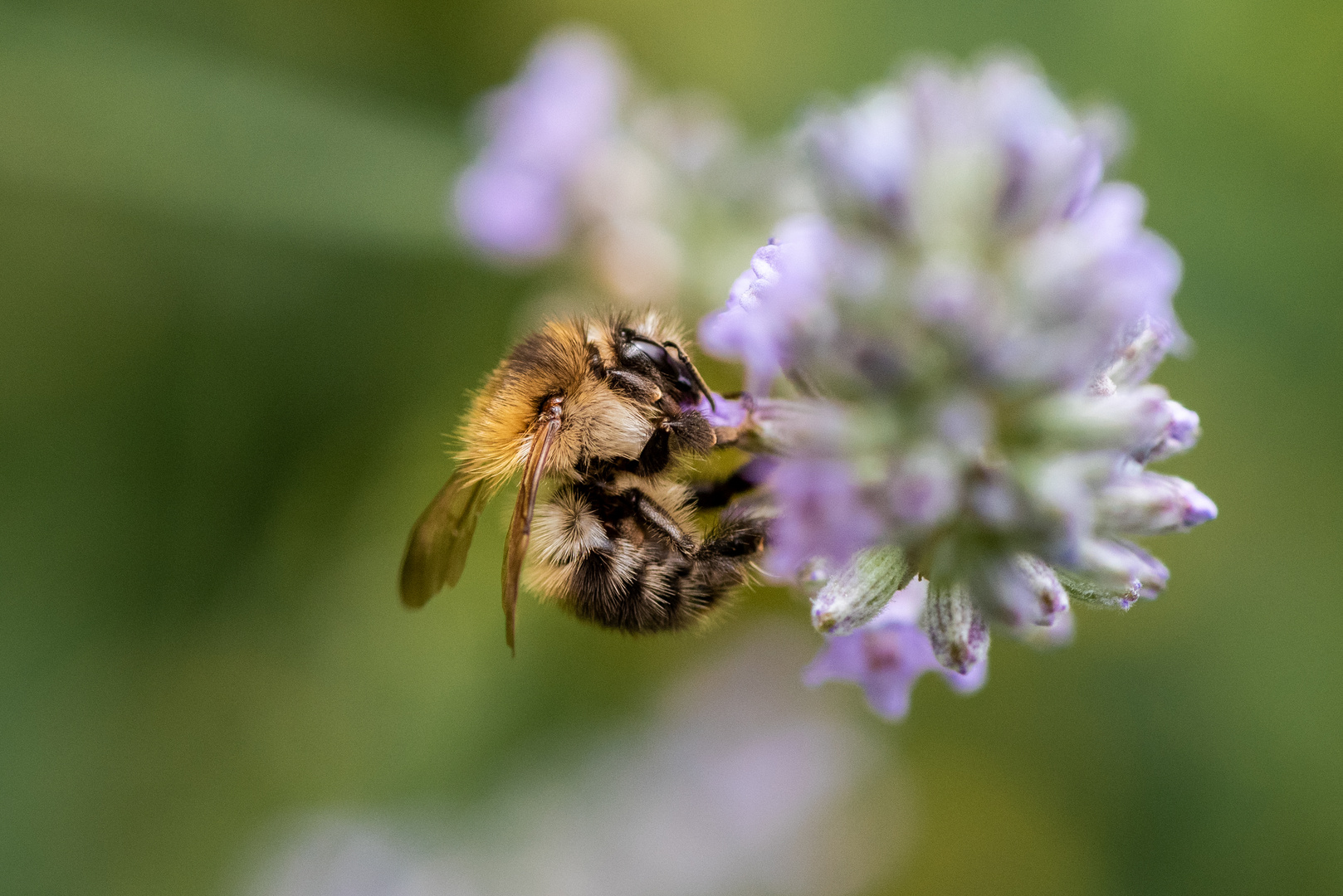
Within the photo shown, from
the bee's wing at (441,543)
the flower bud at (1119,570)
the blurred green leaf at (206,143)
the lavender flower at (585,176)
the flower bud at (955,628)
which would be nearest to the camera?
the flower bud at (1119,570)

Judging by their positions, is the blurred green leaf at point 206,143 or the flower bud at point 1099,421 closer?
the flower bud at point 1099,421

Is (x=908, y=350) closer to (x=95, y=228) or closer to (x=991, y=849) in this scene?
(x=991, y=849)

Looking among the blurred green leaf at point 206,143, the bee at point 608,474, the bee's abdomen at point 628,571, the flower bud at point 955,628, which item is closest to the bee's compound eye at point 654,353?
the bee at point 608,474

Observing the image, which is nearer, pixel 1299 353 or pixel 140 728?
pixel 1299 353

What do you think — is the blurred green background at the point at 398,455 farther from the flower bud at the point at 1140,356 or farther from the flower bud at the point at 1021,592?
the flower bud at the point at 1021,592

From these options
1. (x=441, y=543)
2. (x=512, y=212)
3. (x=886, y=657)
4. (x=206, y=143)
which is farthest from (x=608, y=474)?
(x=206, y=143)

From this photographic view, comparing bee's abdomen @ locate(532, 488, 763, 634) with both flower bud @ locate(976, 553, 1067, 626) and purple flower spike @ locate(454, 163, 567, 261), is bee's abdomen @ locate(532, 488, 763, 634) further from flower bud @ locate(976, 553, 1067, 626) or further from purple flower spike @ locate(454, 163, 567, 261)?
purple flower spike @ locate(454, 163, 567, 261)

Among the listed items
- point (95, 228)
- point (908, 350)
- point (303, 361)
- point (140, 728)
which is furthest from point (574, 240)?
point (908, 350)
